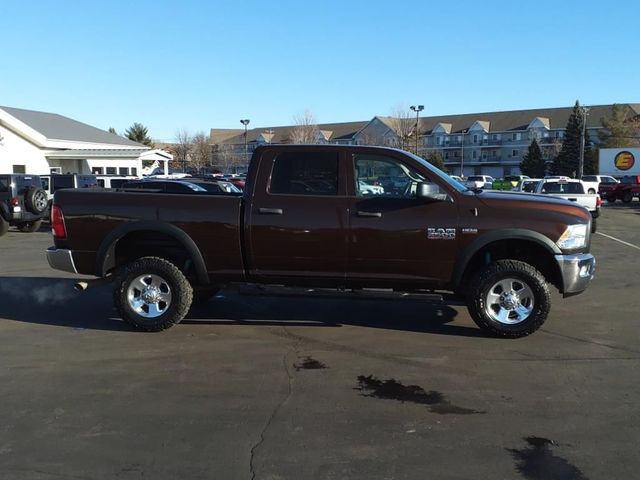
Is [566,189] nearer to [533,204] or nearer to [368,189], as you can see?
[533,204]

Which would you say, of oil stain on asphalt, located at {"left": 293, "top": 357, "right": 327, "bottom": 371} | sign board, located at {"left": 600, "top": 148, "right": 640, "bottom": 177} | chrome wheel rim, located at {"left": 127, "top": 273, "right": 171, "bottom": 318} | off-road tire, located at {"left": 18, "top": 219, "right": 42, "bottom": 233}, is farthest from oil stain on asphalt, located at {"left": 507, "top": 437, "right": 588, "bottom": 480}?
sign board, located at {"left": 600, "top": 148, "right": 640, "bottom": 177}

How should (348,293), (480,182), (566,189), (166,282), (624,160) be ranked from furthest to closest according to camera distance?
(480,182) → (624,160) → (566,189) → (166,282) → (348,293)

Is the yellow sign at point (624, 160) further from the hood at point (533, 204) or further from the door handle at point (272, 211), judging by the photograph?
the door handle at point (272, 211)

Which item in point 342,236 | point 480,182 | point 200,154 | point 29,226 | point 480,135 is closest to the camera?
point 342,236

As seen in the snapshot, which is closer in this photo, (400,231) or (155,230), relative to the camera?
(400,231)

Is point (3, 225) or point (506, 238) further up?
point (506, 238)

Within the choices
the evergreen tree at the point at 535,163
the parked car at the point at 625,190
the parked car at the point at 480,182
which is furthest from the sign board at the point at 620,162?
the evergreen tree at the point at 535,163

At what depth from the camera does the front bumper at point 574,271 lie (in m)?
6.07

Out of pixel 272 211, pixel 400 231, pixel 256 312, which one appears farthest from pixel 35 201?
pixel 400 231

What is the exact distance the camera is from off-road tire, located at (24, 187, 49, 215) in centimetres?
1759

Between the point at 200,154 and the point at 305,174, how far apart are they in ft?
288

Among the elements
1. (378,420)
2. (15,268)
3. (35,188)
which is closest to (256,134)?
(35,188)

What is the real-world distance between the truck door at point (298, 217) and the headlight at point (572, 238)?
2273 mm

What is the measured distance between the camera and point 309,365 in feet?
17.9
